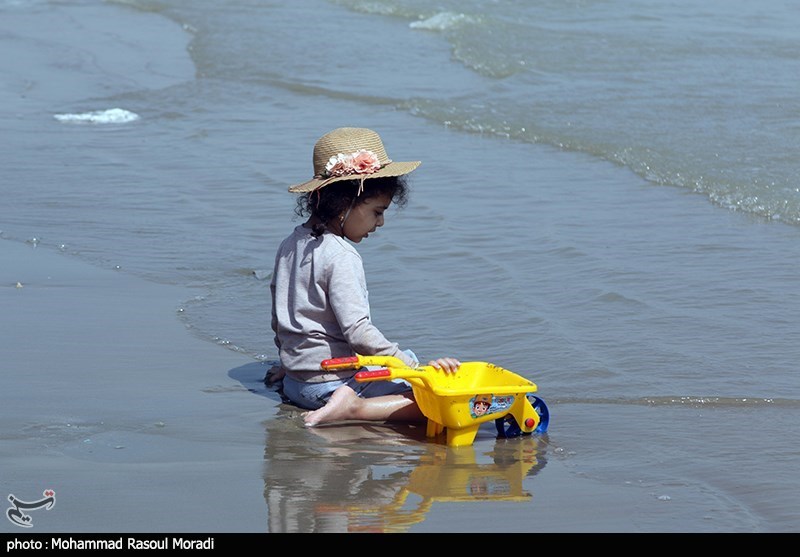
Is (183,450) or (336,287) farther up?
(336,287)

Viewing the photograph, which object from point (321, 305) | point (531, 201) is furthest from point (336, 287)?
point (531, 201)

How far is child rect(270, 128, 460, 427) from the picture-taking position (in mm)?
4363

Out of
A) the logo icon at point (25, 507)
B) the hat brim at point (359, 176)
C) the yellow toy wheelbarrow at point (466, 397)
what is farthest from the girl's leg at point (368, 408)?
the logo icon at point (25, 507)

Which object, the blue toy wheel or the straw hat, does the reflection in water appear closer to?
the blue toy wheel

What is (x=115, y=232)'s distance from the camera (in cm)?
696

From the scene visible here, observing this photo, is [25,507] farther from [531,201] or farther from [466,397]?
[531,201]

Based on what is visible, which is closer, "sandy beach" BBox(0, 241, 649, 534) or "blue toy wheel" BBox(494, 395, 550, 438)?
"sandy beach" BBox(0, 241, 649, 534)

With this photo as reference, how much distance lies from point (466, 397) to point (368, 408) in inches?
17.2

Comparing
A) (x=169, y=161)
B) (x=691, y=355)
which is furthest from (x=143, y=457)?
(x=169, y=161)

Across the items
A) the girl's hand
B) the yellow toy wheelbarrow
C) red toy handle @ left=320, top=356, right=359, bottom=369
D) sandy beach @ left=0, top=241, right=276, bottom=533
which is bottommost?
sandy beach @ left=0, top=241, right=276, bottom=533

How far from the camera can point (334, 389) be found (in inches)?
176

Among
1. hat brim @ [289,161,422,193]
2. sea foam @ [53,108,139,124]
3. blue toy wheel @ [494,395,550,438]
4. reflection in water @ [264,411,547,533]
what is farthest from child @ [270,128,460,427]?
sea foam @ [53,108,139,124]

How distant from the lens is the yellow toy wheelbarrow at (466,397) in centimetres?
412

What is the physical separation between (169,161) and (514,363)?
449 cm
